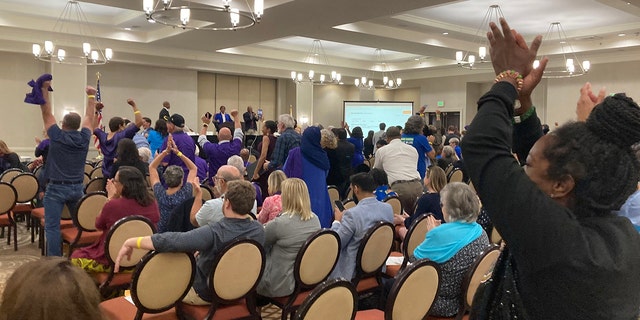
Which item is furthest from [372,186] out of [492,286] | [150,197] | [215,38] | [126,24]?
[126,24]

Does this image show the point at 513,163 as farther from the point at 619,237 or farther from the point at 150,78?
the point at 150,78

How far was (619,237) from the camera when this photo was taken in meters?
1.08

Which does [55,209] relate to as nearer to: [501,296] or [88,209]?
[88,209]

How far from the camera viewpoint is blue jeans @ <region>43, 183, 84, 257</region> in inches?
207

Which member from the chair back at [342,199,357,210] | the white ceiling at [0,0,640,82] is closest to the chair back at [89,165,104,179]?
the white ceiling at [0,0,640,82]

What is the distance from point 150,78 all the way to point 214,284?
1432cm

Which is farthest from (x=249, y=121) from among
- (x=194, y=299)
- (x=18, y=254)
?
(x=194, y=299)

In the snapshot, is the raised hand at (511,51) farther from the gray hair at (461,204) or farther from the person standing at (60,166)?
the person standing at (60,166)

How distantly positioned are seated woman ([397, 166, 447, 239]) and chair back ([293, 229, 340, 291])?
120cm

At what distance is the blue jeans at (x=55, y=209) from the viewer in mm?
5258

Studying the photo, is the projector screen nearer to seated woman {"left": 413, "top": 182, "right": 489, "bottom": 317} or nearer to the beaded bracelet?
seated woman {"left": 413, "top": 182, "right": 489, "bottom": 317}

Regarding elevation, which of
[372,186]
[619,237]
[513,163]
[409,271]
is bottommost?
[409,271]

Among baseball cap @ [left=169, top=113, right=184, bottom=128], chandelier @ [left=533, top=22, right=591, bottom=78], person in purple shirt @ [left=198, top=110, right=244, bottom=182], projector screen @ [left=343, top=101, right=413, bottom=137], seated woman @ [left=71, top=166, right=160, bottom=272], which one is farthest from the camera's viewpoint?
projector screen @ [left=343, top=101, right=413, bottom=137]

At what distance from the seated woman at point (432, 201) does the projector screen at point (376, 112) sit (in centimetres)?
1383
